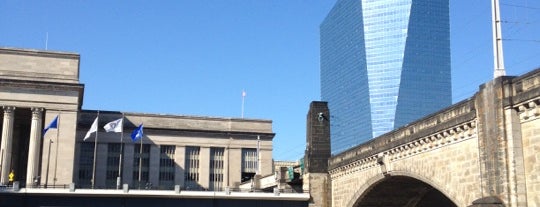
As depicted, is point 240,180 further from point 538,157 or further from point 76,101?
point 538,157

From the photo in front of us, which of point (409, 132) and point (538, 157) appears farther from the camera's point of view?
point (409, 132)

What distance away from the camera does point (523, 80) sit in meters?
27.9

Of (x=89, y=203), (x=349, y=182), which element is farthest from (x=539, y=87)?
(x=89, y=203)

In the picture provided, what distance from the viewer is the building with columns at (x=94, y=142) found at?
80.2 m

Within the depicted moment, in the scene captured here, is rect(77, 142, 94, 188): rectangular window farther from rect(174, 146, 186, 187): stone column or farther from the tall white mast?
the tall white mast

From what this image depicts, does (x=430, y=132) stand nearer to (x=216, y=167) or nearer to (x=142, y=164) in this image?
(x=142, y=164)

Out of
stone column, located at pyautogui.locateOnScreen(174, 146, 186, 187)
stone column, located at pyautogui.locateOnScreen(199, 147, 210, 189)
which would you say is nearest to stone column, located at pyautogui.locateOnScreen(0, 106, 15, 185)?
stone column, located at pyautogui.locateOnScreen(174, 146, 186, 187)

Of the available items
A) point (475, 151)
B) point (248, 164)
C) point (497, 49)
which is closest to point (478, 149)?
point (475, 151)

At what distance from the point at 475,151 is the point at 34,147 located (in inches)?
2455

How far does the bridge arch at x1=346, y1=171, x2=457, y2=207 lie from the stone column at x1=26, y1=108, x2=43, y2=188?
45169 mm

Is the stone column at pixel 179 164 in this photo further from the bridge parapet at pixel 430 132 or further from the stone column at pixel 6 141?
the bridge parapet at pixel 430 132

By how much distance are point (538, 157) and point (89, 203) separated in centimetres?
4036

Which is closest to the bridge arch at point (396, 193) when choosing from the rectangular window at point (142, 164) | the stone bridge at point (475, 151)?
the stone bridge at point (475, 151)

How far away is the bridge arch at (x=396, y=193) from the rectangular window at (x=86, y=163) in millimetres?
58131
